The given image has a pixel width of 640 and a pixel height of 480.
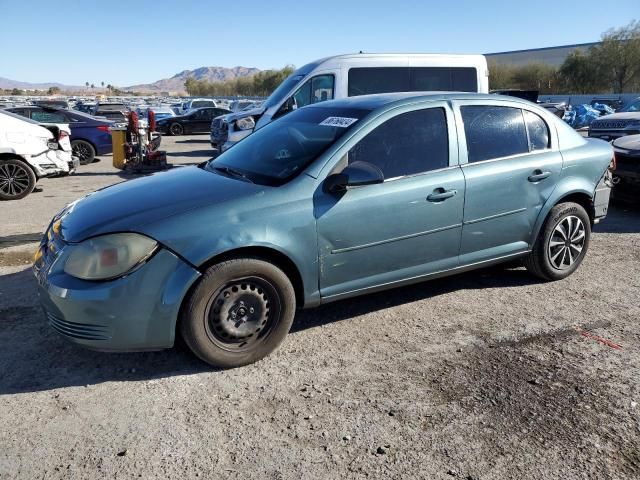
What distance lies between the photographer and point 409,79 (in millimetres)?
10500

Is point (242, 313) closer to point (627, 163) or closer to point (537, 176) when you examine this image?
point (537, 176)

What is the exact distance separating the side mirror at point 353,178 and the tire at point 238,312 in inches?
26.2

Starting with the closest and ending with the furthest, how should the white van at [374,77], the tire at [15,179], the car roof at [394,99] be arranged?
the car roof at [394,99], the tire at [15,179], the white van at [374,77]

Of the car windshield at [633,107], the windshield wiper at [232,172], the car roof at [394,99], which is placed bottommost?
the windshield wiper at [232,172]

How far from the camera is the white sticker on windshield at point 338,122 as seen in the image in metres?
3.81

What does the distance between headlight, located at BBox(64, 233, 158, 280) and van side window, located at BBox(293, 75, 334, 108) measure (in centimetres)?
769

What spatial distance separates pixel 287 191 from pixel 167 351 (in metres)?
1.35

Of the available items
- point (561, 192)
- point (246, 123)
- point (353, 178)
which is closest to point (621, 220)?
point (561, 192)

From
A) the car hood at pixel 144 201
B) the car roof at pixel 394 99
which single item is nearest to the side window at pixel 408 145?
the car roof at pixel 394 99

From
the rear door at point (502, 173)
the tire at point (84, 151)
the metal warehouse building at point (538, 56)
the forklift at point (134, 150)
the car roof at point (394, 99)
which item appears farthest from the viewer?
the metal warehouse building at point (538, 56)

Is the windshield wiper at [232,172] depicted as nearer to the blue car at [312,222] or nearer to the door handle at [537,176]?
the blue car at [312,222]

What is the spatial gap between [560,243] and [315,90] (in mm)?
6785

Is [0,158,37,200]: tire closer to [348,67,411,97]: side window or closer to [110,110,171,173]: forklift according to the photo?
[110,110,171,173]: forklift

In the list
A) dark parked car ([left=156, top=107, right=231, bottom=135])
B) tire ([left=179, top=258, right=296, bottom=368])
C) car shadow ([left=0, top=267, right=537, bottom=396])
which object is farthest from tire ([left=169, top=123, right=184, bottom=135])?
tire ([left=179, top=258, right=296, bottom=368])
